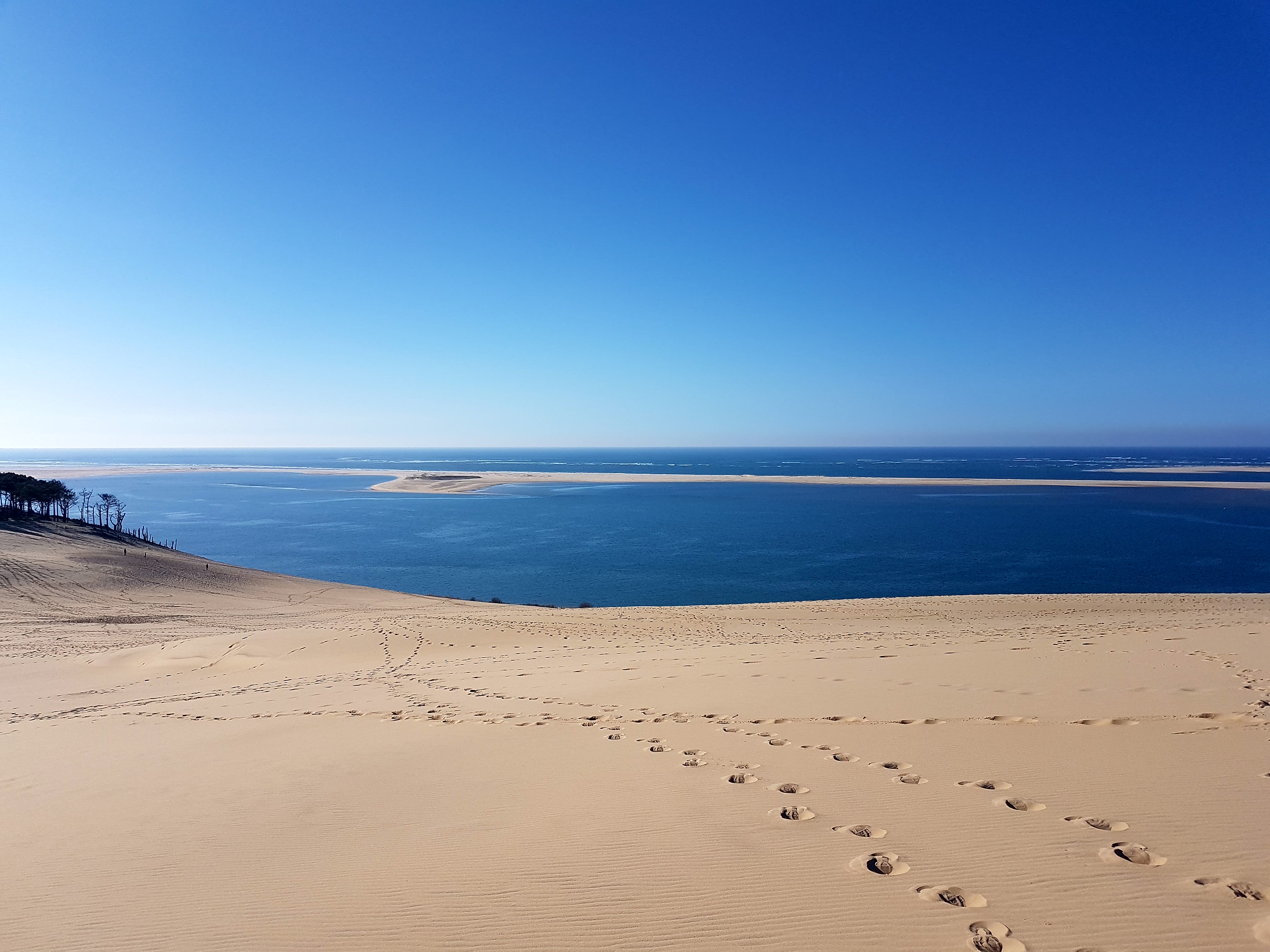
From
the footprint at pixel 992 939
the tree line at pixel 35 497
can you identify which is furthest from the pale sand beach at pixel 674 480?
the footprint at pixel 992 939

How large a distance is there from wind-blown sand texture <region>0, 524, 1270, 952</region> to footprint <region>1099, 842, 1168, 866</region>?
0.02m

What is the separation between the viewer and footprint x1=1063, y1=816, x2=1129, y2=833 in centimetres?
440

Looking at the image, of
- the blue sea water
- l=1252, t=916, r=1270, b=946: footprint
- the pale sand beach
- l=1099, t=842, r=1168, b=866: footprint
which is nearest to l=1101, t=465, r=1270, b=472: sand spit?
the pale sand beach

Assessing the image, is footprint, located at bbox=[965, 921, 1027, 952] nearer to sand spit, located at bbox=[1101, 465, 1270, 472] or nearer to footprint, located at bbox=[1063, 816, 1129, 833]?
footprint, located at bbox=[1063, 816, 1129, 833]

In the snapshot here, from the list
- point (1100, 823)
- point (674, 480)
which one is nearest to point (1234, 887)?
point (1100, 823)

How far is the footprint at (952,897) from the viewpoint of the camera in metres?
3.60

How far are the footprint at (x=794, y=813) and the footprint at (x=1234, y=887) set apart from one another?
2.34 m

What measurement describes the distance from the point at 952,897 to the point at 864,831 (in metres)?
0.91

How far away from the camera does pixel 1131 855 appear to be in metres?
4.03

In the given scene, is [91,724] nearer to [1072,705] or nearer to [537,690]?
[537,690]

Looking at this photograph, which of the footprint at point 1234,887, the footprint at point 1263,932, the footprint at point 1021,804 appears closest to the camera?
the footprint at point 1263,932

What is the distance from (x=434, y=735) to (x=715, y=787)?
403 centimetres

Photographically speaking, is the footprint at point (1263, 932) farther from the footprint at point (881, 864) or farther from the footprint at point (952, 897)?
the footprint at point (881, 864)

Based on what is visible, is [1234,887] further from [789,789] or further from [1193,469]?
[1193,469]
